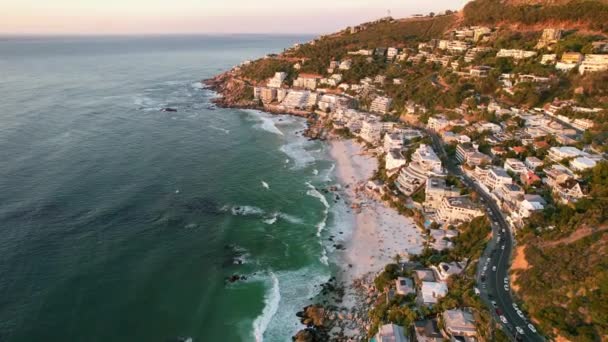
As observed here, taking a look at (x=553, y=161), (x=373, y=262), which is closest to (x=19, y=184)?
(x=373, y=262)

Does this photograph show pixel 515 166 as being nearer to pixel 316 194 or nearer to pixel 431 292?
pixel 431 292

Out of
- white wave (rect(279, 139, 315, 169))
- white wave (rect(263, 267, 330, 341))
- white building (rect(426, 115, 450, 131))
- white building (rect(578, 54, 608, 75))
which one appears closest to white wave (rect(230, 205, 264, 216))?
white wave (rect(263, 267, 330, 341))

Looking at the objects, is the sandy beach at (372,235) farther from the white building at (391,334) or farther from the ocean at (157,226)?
the white building at (391,334)

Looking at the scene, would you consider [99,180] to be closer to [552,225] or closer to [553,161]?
[552,225]

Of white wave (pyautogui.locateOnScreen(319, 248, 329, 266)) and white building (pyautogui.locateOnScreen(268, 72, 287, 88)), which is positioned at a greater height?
A: white building (pyautogui.locateOnScreen(268, 72, 287, 88))

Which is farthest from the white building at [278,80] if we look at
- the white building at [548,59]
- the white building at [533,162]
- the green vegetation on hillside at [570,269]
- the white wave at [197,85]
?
the green vegetation on hillside at [570,269]

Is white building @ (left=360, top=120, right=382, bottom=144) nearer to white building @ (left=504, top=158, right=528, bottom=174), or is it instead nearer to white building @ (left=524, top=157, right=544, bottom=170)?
white building @ (left=504, top=158, right=528, bottom=174)
